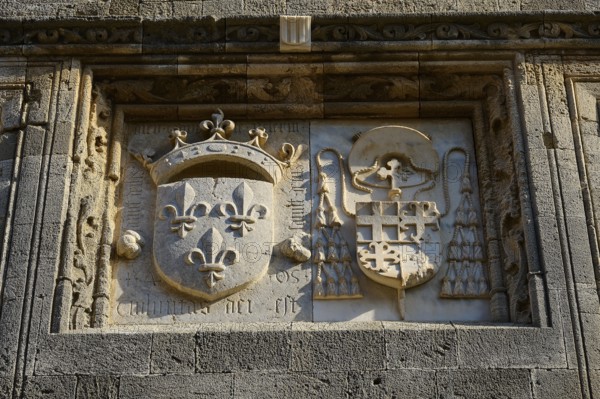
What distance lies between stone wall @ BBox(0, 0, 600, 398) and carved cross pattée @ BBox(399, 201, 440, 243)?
0.09 feet

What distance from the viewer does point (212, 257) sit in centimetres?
775

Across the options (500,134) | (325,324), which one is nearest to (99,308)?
(325,324)

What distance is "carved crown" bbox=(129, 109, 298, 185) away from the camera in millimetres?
8336

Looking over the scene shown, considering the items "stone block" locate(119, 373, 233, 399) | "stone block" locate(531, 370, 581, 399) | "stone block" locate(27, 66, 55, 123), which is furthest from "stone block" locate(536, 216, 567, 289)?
"stone block" locate(27, 66, 55, 123)

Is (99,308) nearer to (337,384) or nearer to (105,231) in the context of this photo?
(105,231)

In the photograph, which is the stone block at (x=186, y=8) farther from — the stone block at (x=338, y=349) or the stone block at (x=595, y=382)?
the stone block at (x=595, y=382)

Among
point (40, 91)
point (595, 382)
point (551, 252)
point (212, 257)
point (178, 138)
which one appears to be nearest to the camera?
point (595, 382)

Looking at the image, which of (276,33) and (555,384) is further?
(276,33)

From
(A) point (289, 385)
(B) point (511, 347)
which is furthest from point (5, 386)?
(B) point (511, 347)

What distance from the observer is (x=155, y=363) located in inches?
283

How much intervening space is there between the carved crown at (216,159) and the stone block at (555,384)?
265 centimetres

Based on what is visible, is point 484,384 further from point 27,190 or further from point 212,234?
point 27,190

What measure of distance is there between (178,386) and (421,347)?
5.73 ft

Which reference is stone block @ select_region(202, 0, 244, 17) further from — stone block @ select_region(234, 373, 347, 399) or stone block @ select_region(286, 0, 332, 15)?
stone block @ select_region(234, 373, 347, 399)
